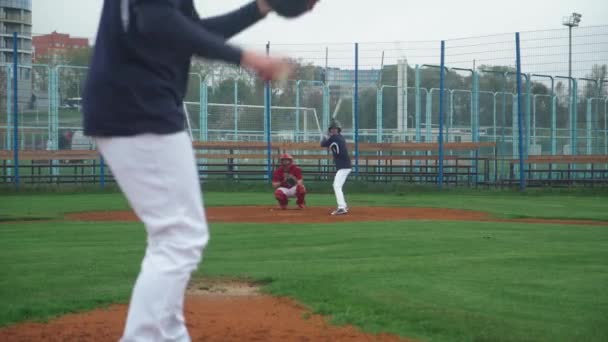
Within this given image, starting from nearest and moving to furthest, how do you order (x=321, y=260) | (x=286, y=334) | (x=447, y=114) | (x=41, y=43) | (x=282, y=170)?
(x=286, y=334) < (x=321, y=260) < (x=282, y=170) < (x=447, y=114) < (x=41, y=43)

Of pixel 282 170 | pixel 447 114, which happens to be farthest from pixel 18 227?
pixel 447 114

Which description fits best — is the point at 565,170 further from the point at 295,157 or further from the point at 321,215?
the point at 321,215

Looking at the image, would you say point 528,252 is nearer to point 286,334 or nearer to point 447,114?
point 286,334

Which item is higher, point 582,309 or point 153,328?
point 153,328

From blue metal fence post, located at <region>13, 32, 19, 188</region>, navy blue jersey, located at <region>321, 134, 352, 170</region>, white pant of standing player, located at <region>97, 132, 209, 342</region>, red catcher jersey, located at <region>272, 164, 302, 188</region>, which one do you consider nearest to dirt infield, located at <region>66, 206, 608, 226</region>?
red catcher jersey, located at <region>272, 164, 302, 188</region>

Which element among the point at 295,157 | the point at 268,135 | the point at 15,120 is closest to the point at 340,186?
the point at 268,135

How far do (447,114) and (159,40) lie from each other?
27.3m

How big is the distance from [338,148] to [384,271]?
10.7 meters

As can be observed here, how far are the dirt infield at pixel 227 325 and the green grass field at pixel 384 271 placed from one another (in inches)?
7.7

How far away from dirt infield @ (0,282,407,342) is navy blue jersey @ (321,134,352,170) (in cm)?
→ 1180

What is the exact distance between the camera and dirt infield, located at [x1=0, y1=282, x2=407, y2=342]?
5723 millimetres

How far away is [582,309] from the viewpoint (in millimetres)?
6574

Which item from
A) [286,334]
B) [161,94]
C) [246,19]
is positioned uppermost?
[246,19]

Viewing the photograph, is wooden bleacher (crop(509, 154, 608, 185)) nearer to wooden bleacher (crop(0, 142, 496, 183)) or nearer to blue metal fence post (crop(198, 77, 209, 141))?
wooden bleacher (crop(0, 142, 496, 183))
